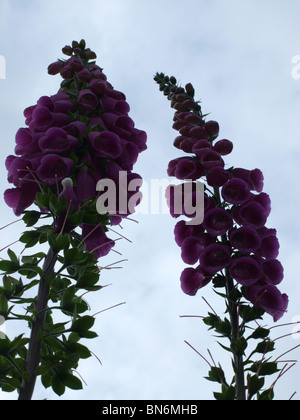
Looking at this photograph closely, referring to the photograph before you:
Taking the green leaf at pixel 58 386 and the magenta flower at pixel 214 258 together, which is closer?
the green leaf at pixel 58 386

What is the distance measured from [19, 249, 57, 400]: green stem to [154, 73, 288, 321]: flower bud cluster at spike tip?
91cm

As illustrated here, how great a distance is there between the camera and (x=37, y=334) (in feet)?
8.55

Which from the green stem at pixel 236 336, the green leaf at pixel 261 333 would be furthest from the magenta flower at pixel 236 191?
the green leaf at pixel 261 333

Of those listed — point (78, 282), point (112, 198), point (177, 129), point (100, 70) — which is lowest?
point (78, 282)

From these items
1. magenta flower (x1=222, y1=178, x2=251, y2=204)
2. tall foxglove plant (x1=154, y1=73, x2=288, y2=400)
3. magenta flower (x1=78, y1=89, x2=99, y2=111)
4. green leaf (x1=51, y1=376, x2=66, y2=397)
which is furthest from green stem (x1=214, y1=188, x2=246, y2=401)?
magenta flower (x1=78, y1=89, x2=99, y2=111)

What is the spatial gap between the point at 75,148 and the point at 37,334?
4.18ft

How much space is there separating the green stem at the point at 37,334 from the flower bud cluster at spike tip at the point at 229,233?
2.99 ft

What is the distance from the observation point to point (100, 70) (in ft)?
14.1

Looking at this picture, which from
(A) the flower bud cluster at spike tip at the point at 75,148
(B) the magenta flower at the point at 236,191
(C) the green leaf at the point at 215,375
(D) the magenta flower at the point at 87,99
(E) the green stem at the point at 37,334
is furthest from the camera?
(D) the magenta flower at the point at 87,99

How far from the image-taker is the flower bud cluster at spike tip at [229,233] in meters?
2.97

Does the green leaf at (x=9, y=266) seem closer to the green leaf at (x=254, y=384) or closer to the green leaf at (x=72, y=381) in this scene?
the green leaf at (x=72, y=381)

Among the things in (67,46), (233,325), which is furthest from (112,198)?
(67,46)
